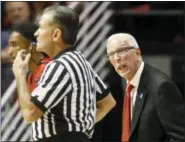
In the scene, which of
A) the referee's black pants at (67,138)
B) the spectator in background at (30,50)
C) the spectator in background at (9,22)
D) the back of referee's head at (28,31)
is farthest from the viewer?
the spectator in background at (9,22)

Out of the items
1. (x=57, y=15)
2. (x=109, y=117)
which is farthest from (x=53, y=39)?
(x=109, y=117)

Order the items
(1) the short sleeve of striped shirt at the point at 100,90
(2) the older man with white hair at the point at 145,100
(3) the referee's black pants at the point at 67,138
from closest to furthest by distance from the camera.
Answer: (2) the older man with white hair at the point at 145,100 < (3) the referee's black pants at the point at 67,138 < (1) the short sleeve of striped shirt at the point at 100,90

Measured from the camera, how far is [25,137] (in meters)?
7.65

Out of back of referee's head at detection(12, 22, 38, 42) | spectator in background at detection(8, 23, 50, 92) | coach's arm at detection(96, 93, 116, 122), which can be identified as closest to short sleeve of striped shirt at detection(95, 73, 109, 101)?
coach's arm at detection(96, 93, 116, 122)

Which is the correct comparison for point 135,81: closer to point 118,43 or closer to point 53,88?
point 118,43

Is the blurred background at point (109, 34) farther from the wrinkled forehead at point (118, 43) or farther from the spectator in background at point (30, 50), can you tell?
the wrinkled forehead at point (118, 43)

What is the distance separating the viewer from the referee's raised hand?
16.6 feet

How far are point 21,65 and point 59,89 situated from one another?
34 cm

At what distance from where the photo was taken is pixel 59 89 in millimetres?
4973

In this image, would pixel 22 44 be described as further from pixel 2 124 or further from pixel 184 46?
pixel 184 46

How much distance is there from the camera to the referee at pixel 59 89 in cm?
497

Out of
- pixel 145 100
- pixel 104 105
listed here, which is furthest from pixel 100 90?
pixel 145 100

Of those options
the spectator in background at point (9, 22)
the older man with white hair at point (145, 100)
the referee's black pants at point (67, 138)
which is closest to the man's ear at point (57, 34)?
the older man with white hair at point (145, 100)

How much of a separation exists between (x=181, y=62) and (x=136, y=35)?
Answer: 634 millimetres
